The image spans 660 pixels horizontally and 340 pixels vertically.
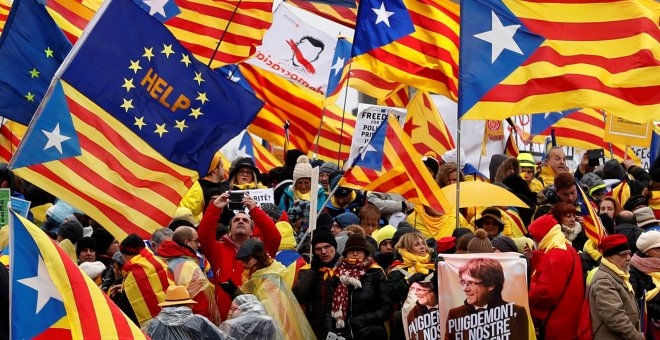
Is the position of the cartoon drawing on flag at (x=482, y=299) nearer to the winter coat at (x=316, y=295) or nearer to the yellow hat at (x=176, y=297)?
the winter coat at (x=316, y=295)

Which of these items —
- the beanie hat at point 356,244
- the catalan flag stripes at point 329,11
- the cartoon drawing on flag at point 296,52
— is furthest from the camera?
the cartoon drawing on flag at point 296,52

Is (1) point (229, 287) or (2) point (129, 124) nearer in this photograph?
(2) point (129, 124)

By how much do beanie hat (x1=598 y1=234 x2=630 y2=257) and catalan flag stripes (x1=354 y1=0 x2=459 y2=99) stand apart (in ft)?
11.5

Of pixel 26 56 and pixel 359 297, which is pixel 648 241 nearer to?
pixel 359 297

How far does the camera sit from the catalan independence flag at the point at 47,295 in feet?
29.0

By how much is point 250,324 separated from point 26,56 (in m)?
3.63

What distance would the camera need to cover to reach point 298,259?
13.4 metres

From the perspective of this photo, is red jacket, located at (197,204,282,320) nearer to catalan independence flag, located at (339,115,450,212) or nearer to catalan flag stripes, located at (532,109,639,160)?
catalan independence flag, located at (339,115,450,212)

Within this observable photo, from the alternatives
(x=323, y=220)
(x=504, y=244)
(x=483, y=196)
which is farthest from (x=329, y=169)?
(x=504, y=244)

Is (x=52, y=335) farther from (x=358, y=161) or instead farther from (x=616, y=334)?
→ (x=358, y=161)

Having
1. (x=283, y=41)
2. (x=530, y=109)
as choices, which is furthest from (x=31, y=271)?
(x=283, y=41)

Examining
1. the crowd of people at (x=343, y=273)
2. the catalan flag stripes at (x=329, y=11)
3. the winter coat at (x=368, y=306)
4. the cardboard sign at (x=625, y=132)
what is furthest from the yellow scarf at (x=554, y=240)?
the catalan flag stripes at (x=329, y=11)

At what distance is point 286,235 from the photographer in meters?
13.6

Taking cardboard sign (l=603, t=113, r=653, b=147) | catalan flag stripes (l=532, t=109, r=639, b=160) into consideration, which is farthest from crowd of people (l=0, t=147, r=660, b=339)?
catalan flag stripes (l=532, t=109, r=639, b=160)
